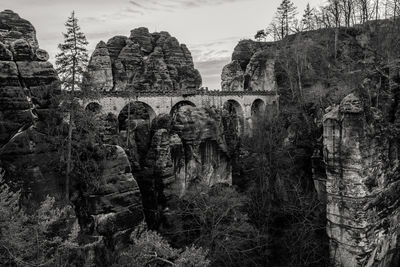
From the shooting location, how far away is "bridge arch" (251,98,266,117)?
37.3 m

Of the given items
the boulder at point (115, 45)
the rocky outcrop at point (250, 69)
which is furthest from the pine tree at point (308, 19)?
the boulder at point (115, 45)

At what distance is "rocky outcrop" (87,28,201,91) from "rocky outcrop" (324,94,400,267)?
21.5 metres

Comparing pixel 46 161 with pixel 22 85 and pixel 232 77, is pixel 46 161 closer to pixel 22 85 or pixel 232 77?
pixel 22 85

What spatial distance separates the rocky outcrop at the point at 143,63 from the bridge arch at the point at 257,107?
777cm

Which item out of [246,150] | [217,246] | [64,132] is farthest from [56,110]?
[246,150]

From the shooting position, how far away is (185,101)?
3112 cm

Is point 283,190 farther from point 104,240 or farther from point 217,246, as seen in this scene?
point 104,240

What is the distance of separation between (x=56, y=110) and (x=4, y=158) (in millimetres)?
2951

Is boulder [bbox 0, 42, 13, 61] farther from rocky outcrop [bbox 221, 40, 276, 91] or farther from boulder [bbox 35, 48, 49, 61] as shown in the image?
rocky outcrop [bbox 221, 40, 276, 91]

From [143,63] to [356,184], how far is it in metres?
25.8

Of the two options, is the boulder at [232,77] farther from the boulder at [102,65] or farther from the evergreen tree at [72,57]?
the evergreen tree at [72,57]

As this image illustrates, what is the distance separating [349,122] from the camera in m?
17.8

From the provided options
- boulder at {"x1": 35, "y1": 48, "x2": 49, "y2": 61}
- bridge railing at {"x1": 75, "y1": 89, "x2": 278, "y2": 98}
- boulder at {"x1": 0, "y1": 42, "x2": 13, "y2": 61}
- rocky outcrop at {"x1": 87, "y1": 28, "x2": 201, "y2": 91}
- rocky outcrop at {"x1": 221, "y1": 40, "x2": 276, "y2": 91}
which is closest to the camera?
boulder at {"x1": 0, "y1": 42, "x2": 13, "y2": 61}

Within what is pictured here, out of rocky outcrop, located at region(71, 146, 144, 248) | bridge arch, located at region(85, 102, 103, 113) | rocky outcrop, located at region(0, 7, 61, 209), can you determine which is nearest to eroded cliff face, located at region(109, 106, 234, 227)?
bridge arch, located at region(85, 102, 103, 113)
